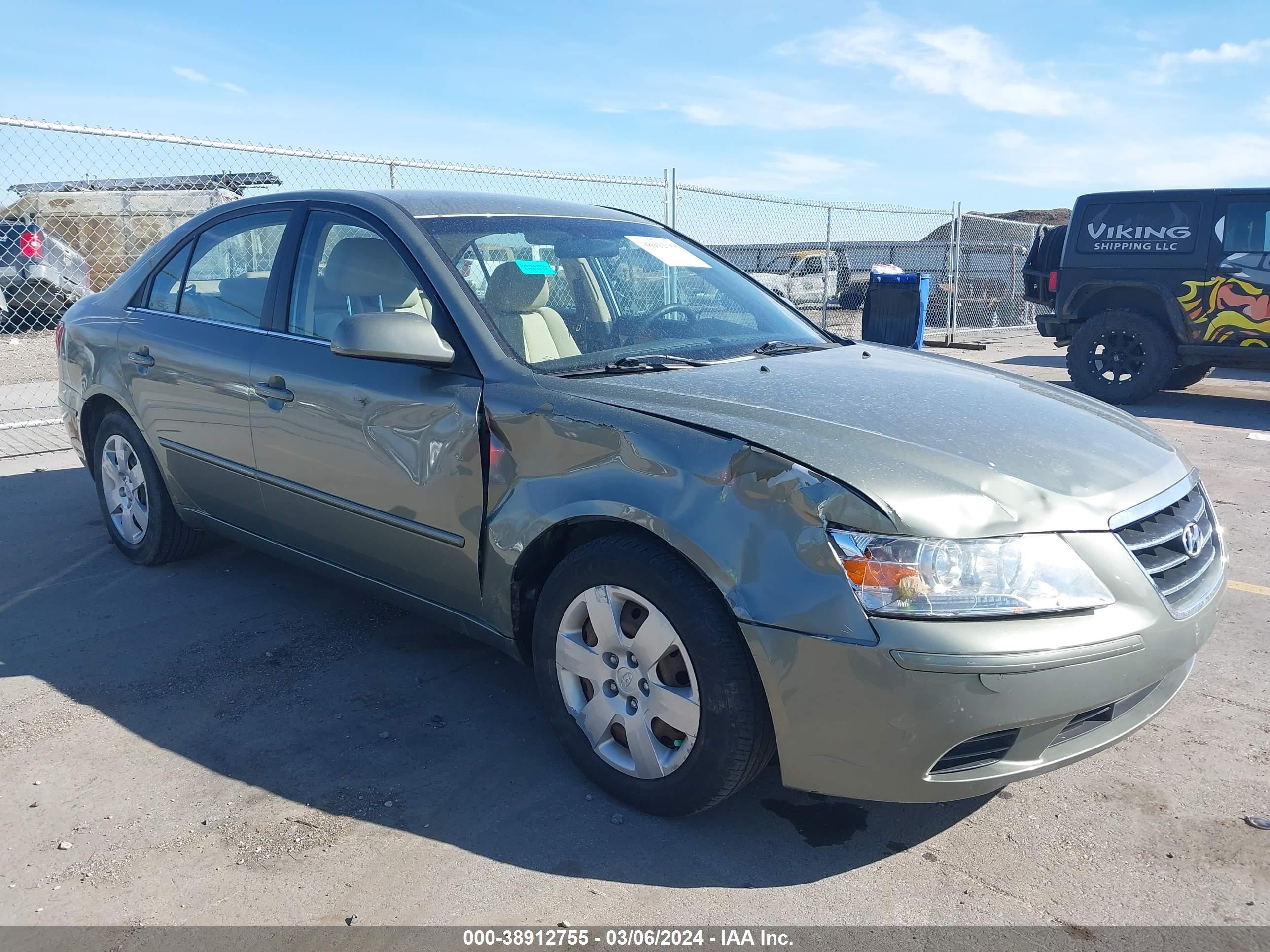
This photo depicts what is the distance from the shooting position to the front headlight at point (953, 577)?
2.17 meters

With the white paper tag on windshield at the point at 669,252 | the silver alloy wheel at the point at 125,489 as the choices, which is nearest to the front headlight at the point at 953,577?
the white paper tag on windshield at the point at 669,252

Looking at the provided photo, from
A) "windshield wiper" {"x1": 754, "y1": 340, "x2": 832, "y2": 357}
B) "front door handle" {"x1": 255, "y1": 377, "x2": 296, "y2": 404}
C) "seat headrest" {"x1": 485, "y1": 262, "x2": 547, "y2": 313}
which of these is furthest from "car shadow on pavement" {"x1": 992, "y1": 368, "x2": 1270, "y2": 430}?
"front door handle" {"x1": 255, "y1": 377, "x2": 296, "y2": 404}

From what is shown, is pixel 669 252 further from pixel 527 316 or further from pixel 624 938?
pixel 624 938

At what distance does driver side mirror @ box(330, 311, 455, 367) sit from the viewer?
9.56 feet

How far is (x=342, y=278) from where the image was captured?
3557mm

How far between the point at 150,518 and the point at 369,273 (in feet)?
6.32

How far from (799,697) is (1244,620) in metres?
2.79

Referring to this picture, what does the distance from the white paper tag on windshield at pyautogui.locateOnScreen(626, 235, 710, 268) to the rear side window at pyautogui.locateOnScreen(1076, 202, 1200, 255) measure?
7245 mm

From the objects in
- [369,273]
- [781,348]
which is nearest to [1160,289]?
[781,348]

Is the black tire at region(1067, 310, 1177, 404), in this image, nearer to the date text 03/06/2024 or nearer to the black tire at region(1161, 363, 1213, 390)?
the black tire at region(1161, 363, 1213, 390)

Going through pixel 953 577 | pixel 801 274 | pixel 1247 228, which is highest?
pixel 1247 228

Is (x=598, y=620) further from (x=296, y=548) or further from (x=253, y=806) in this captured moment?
(x=296, y=548)

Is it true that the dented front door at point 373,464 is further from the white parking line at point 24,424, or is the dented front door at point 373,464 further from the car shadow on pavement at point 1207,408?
the car shadow on pavement at point 1207,408

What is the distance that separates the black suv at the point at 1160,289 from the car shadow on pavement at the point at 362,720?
8.24m
